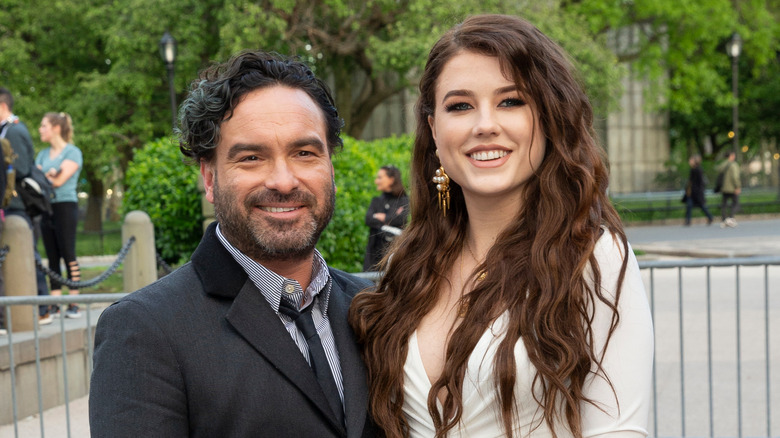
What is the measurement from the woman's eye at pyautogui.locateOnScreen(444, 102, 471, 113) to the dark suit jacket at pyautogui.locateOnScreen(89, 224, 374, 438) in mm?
761

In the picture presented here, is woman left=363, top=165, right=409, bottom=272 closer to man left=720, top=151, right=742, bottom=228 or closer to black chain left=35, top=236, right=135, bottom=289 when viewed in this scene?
black chain left=35, top=236, right=135, bottom=289

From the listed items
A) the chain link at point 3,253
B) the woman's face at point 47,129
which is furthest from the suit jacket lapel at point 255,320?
the woman's face at point 47,129

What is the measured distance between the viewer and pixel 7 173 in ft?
24.1

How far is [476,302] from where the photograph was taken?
2443 millimetres

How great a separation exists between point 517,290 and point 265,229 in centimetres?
72

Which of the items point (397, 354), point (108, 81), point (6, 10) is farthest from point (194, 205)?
point (6, 10)

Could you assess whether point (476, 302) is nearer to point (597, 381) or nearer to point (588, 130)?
point (597, 381)

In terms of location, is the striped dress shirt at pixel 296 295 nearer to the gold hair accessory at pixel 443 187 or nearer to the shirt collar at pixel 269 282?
the shirt collar at pixel 269 282

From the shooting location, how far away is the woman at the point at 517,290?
7.25ft

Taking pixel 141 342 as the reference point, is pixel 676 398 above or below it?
below

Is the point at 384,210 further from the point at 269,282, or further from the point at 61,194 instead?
the point at 269,282

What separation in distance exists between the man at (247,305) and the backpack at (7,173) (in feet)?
17.8

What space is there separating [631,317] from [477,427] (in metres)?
0.52

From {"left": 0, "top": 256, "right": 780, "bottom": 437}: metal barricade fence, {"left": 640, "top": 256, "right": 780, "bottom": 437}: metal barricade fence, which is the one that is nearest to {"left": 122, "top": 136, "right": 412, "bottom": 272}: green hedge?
{"left": 0, "top": 256, "right": 780, "bottom": 437}: metal barricade fence
